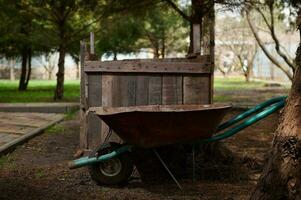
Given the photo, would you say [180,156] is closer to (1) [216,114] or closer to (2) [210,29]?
(1) [216,114]

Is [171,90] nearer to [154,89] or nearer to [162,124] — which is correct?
[154,89]

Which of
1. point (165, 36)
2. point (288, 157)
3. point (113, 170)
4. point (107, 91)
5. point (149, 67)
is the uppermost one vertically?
point (165, 36)

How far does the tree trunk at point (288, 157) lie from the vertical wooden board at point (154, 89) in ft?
8.46

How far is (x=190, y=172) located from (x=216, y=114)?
1249 mm

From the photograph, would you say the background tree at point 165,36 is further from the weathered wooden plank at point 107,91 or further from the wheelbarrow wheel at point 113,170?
the wheelbarrow wheel at point 113,170

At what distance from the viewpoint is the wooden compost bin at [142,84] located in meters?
6.08

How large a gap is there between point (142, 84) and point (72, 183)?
138 centimetres

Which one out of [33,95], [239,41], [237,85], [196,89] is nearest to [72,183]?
[196,89]

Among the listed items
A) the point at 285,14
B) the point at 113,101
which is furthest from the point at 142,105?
the point at 285,14

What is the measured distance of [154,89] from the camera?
20.4 ft

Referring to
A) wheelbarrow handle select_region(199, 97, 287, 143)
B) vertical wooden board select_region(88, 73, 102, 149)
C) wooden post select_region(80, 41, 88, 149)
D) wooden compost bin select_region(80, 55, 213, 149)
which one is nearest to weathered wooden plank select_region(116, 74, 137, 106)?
wooden compost bin select_region(80, 55, 213, 149)

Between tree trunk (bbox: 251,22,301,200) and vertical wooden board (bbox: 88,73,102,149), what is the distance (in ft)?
10.1

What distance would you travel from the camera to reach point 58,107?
13547 millimetres

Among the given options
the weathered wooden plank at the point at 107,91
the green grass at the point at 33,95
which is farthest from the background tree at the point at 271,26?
the green grass at the point at 33,95
